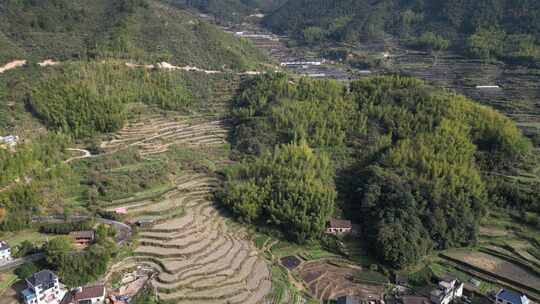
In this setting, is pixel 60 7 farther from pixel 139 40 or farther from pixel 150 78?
pixel 150 78

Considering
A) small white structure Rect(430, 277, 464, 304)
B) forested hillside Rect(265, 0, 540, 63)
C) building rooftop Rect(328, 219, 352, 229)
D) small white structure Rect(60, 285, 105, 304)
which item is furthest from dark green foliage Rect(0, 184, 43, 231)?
forested hillside Rect(265, 0, 540, 63)

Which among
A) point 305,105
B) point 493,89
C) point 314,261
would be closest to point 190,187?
point 314,261

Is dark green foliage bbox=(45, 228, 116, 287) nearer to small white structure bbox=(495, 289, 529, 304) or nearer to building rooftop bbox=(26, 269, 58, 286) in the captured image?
building rooftop bbox=(26, 269, 58, 286)

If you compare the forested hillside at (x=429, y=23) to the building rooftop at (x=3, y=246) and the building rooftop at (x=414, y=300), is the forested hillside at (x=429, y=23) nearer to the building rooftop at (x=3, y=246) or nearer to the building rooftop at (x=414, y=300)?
the building rooftop at (x=414, y=300)

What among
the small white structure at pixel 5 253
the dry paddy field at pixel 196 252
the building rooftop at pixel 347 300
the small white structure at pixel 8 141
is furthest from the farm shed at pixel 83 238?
the building rooftop at pixel 347 300

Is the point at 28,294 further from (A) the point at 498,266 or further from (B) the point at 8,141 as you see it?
(A) the point at 498,266

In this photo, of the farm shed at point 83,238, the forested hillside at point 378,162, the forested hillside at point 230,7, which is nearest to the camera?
the farm shed at point 83,238
